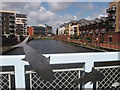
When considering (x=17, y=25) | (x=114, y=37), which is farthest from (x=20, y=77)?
(x=114, y=37)

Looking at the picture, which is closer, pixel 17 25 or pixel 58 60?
pixel 58 60

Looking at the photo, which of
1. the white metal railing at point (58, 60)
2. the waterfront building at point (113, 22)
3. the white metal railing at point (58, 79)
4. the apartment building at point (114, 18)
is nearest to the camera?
the white metal railing at point (58, 60)

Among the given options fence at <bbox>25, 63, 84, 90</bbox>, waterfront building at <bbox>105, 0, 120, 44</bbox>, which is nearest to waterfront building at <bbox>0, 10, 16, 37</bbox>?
fence at <bbox>25, 63, 84, 90</bbox>

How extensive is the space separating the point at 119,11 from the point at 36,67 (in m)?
13.5

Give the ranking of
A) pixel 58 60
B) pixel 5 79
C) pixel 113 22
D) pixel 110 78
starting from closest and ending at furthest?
1. pixel 58 60
2. pixel 5 79
3. pixel 110 78
4. pixel 113 22

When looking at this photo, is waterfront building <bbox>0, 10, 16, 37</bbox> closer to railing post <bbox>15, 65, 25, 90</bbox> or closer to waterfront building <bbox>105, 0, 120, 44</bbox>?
railing post <bbox>15, 65, 25, 90</bbox>

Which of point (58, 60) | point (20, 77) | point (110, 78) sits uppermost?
point (58, 60)

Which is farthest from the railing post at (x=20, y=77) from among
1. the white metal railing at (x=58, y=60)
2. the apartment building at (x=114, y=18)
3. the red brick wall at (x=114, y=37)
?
the apartment building at (x=114, y=18)

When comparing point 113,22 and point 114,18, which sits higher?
point 114,18

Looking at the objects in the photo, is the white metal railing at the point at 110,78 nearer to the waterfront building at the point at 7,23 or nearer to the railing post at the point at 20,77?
the railing post at the point at 20,77

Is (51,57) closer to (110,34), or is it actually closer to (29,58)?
(29,58)

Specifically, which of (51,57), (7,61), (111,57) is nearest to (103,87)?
(111,57)

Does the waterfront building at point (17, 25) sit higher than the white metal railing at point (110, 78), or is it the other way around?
the waterfront building at point (17, 25)

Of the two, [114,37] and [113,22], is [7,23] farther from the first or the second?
[114,37]
